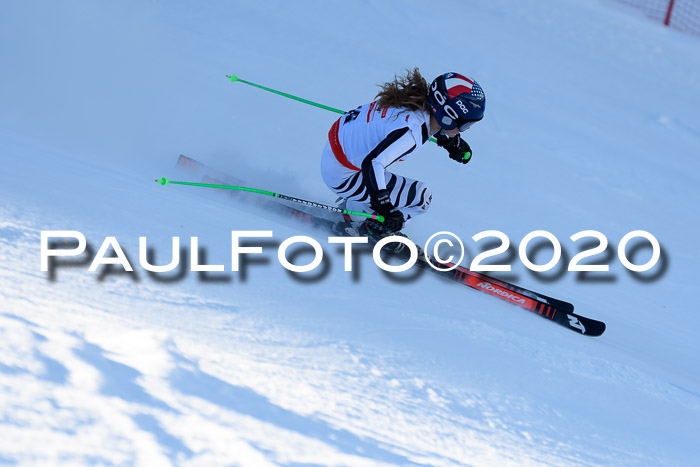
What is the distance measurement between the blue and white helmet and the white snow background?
0.96 metres

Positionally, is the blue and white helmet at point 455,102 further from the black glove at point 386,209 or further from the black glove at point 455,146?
the black glove at point 455,146

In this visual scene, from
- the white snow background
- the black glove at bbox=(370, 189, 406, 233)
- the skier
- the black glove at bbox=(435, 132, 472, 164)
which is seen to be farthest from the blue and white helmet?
the white snow background

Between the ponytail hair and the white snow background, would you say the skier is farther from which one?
the white snow background

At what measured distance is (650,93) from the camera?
7867 mm

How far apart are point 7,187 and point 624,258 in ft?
14.4

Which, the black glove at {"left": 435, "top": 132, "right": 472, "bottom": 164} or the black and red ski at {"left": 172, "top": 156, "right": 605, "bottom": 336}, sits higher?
the black glove at {"left": 435, "top": 132, "right": 472, "bottom": 164}

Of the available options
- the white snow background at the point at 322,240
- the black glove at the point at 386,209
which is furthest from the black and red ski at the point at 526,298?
the black glove at the point at 386,209

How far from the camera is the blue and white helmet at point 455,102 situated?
3597 mm

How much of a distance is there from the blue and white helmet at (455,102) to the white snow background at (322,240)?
96 centimetres

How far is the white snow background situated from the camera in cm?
185

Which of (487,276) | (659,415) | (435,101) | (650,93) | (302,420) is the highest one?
(650,93)

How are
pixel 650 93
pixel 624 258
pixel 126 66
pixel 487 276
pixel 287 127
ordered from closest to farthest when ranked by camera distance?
1. pixel 487 276
2. pixel 624 258
3. pixel 287 127
4. pixel 126 66
5. pixel 650 93

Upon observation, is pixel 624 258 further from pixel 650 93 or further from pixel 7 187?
pixel 7 187

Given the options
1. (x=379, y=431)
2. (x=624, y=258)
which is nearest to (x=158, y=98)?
(x=624, y=258)
